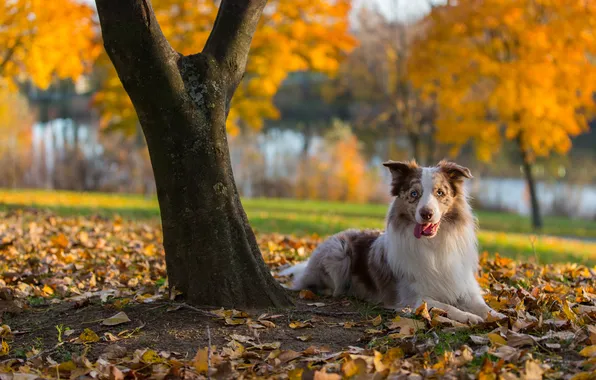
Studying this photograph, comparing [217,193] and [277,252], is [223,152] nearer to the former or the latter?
[217,193]

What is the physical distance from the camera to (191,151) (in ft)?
15.4

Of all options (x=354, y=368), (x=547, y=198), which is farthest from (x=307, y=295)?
(x=547, y=198)

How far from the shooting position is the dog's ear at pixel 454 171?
4.97 meters

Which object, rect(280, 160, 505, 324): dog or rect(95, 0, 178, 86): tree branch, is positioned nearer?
rect(95, 0, 178, 86): tree branch

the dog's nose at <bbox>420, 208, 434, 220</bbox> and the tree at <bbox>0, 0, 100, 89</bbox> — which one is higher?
the tree at <bbox>0, 0, 100, 89</bbox>

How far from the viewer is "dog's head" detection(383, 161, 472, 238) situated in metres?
4.78

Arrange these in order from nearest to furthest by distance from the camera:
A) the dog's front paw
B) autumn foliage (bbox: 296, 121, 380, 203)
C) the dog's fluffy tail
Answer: the dog's front paw
the dog's fluffy tail
autumn foliage (bbox: 296, 121, 380, 203)

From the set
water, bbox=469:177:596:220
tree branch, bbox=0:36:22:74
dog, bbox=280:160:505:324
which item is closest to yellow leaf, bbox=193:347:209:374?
dog, bbox=280:160:505:324

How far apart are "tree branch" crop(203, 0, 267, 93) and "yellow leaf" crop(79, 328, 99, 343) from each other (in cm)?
223

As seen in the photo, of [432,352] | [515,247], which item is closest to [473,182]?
[515,247]

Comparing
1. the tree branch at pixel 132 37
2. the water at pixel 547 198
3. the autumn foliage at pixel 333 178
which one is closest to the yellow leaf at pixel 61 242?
the tree branch at pixel 132 37

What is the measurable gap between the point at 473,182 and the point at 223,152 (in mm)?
23340

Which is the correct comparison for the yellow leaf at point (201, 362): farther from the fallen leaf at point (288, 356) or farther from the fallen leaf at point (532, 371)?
the fallen leaf at point (532, 371)

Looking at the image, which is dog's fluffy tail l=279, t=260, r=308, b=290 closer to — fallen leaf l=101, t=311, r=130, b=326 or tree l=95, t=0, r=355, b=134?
fallen leaf l=101, t=311, r=130, b=326
